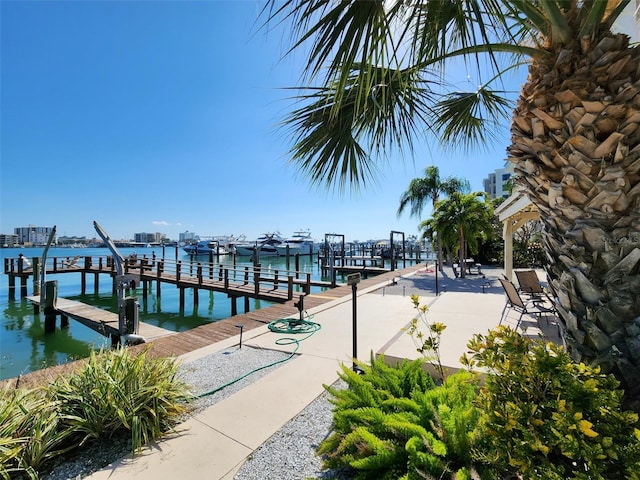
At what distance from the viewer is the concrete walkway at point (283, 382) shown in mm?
2062

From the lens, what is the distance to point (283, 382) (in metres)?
3.32

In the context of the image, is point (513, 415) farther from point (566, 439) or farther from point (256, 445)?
point (256, 445)

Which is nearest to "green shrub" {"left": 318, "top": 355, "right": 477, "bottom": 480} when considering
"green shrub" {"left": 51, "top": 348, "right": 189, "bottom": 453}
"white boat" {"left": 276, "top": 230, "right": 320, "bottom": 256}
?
"green shrub" {"left": 51, "top": 348, "right": 189, "bottom": 453}

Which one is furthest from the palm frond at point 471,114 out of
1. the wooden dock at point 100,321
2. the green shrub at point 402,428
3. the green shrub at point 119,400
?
the wooden dock at point 100,321

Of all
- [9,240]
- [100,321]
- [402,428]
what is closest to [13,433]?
[402,428]

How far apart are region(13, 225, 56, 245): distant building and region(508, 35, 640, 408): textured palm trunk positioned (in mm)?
76542

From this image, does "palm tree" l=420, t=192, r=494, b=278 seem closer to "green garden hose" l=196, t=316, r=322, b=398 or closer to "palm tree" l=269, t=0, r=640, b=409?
"green garden hose" l=196, t=316, r=322, b=398

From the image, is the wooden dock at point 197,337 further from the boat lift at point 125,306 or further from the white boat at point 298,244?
the white boat at point 298,244

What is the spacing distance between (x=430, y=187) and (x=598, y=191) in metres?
20.5

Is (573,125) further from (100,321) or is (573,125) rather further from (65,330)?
(65,330)

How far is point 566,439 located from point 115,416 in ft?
10.1

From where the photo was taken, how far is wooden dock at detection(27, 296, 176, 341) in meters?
6.91

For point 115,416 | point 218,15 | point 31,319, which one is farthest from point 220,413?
point 31,319

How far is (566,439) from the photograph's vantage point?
1116 millimetres
